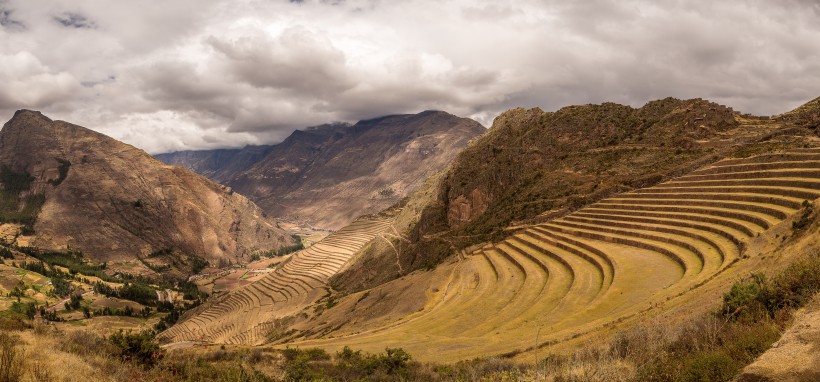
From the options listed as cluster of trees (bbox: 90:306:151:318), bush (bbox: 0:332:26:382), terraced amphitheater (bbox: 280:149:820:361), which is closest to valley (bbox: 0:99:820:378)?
terraced amphitheater (bbox: 280:149:820:361)

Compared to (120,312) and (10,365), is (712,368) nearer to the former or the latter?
(10,365)

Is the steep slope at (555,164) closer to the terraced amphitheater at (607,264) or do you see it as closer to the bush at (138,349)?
the terraced amphitheater at (607,264)

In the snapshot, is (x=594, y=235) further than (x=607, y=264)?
Yes

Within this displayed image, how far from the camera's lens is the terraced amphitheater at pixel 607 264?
2084cm

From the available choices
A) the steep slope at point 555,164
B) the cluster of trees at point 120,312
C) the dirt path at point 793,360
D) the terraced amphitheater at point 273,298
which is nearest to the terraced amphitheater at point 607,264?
the steep slope at point 555,164

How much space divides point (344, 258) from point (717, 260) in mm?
89425

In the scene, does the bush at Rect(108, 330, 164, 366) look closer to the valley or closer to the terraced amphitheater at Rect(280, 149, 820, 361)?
the valley

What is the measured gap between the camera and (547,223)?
1858 inches

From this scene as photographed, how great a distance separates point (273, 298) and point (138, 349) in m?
84.3

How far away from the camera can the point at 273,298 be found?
91562 mm

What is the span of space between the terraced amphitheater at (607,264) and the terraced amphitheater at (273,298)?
46.1m

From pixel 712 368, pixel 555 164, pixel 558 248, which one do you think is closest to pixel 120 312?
pixel 555 164

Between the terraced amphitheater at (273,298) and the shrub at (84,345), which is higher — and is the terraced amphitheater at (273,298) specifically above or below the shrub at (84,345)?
below

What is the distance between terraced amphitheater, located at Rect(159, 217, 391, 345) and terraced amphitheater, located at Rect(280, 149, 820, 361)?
46.1 m
